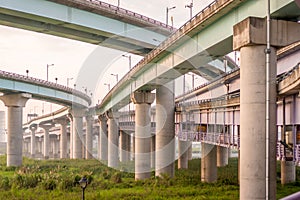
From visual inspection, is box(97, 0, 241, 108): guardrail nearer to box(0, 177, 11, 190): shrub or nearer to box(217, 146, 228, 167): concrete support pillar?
box(0, 177, 11, 190): shrub

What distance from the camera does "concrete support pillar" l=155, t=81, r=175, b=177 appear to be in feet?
128

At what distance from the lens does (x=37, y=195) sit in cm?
3058

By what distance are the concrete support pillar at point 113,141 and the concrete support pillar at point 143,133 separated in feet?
74.0

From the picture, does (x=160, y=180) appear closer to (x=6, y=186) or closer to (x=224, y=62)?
(x=6, y=186)

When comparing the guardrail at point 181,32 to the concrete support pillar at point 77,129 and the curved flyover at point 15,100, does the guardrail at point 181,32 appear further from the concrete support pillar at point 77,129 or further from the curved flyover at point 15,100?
the concrete support pillar at point 77,129

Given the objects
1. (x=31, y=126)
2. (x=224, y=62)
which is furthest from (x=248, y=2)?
(x=31, y=126)

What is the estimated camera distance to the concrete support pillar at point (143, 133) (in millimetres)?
41031

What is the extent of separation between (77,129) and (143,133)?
43.8m

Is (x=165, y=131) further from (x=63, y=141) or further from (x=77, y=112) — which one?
(x=63, y=141)

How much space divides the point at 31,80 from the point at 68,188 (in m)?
27.9

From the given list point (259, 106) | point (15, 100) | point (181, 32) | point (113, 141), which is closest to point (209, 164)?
point (181, 32)

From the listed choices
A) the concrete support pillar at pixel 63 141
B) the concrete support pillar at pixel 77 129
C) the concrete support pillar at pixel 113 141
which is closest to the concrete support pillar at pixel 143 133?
the concrete support pillar at pixel 113 141

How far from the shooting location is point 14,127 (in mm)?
57062

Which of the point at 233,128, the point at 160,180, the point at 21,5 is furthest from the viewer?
the point at 160,180
